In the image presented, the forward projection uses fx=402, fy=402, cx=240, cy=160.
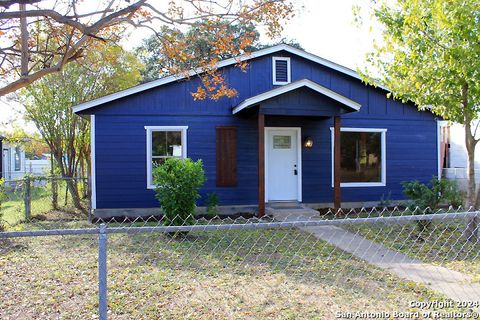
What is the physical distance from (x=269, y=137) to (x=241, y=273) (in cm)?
665

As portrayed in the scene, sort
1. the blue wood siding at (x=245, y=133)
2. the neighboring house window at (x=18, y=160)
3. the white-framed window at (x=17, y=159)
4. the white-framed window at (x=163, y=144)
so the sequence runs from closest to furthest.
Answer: the blue wood siding at (x=245, y=133) < the white-framed window at (x=163, y=144) < the white-framed window at (x=17, y=159) < the neighboring house window at (x=18, y=160)

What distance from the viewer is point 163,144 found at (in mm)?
11102

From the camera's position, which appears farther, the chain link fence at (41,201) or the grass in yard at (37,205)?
the grass in yard at (37,205)

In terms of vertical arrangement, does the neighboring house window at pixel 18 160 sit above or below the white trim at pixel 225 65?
below

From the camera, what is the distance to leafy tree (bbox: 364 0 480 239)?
632cm

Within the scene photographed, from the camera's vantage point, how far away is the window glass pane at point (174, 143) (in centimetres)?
1112

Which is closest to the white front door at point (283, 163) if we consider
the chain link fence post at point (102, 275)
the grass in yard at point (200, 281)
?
the grass in yard at point (200, 281)

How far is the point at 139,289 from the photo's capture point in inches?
193

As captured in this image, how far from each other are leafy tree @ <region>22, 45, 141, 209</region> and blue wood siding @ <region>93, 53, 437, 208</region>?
303cm

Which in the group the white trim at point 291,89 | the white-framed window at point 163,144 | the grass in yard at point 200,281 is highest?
the white trim at point 291,89

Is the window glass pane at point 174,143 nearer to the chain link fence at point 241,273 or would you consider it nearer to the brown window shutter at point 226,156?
the brown window shutter at point 226,156

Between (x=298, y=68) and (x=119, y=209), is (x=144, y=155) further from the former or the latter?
(x=298, y=68)

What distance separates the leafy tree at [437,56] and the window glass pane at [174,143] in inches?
211

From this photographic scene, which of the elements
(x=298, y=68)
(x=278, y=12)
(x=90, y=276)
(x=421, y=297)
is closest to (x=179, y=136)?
(x=298, y=68)
